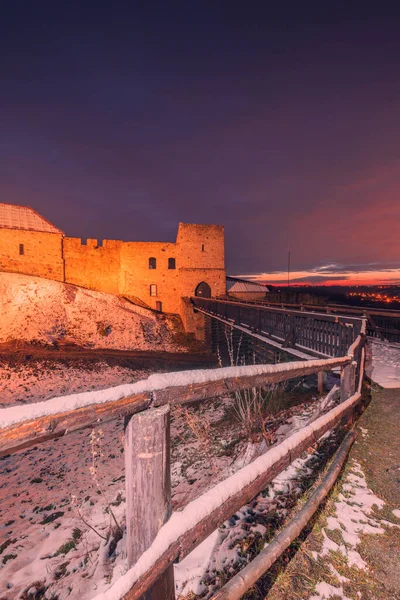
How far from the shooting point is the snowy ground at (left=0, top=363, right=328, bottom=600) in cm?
246

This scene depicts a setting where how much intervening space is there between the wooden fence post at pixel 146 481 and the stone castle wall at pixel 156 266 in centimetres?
2593

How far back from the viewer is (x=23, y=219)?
2597cm

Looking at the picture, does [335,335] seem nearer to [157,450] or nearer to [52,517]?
[157,450]

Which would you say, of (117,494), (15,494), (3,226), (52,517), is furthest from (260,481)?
(3,226)

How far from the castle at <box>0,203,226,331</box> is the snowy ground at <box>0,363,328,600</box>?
750 inches

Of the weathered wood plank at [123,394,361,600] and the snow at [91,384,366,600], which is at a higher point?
the snow at [91,384,366,600]

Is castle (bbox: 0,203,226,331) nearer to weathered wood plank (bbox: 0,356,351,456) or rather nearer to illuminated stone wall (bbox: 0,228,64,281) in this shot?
illuminated stone wall (bbox: 0,228,64,281)

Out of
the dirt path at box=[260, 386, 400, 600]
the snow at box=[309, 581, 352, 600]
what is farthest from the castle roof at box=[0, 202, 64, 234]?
the snow at box=[309, 581, 352, 600]

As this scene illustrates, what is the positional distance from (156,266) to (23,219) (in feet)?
43.2

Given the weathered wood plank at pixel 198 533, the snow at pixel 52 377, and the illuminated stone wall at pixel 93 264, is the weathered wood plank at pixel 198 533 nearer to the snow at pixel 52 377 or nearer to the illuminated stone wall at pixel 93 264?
the snow at pixel 52 377

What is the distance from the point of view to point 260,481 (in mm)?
1757

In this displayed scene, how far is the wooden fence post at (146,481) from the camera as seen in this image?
1201 millimetres

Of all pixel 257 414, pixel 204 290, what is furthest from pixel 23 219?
pixel 257 414

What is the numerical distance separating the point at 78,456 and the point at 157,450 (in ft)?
28.5
